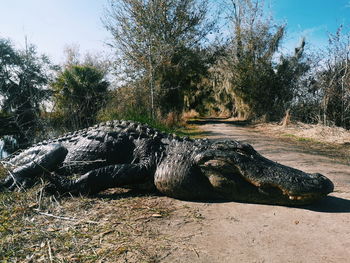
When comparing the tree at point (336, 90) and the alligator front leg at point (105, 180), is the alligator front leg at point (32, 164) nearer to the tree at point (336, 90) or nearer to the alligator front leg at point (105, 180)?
the alligator front leg at point (105, 180)

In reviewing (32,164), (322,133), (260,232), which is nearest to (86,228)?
(260,232)

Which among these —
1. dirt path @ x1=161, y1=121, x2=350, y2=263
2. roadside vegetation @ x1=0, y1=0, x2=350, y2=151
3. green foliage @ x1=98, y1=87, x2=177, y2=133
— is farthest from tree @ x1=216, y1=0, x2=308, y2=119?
dirt path @ x1=161, y1=121, x2=350, y2=263

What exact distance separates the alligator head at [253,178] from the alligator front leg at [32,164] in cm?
222

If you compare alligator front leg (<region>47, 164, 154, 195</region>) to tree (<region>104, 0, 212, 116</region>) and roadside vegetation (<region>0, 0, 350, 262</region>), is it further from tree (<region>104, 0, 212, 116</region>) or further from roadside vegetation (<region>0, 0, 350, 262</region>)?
tree (<region>104, 0, 212, 116</region>)

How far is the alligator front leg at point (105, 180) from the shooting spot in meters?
3.46

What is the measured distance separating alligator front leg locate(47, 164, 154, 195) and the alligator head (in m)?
0.80

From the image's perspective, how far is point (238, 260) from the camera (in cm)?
201

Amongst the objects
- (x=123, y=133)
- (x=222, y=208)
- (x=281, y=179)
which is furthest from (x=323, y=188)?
(x=123, y=133)

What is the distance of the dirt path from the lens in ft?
6.75

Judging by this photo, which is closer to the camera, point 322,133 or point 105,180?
point 105,180

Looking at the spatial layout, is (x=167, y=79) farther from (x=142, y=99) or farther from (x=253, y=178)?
(x=253, y=178)

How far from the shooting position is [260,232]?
8.06ft

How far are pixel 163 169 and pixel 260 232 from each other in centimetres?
141

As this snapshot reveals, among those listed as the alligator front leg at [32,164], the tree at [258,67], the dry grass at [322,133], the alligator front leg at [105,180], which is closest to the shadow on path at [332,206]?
the alligator front leg at [105,180]
